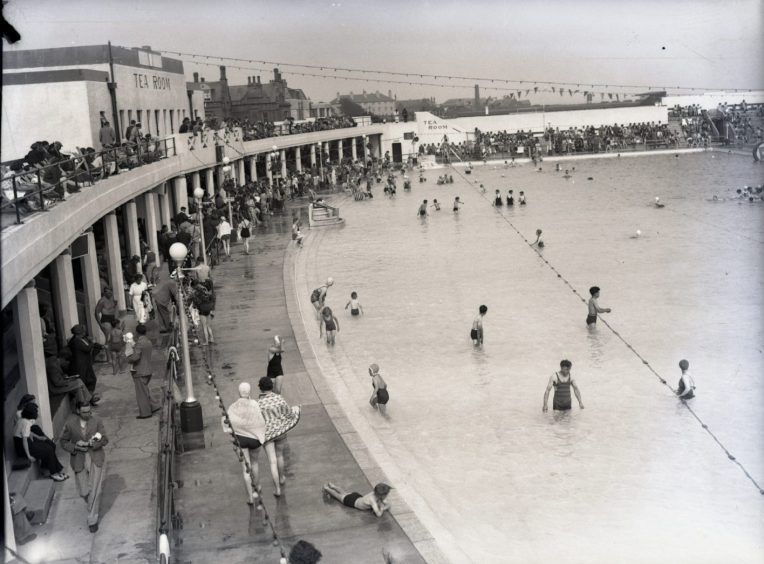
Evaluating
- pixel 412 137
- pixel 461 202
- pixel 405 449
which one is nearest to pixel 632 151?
pixel 412 137

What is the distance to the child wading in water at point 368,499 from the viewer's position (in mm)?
9656

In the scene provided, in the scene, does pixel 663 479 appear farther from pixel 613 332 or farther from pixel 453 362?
pixel 613 332

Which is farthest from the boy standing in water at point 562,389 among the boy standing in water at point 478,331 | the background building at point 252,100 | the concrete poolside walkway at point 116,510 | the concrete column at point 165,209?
the background building at point 252,100

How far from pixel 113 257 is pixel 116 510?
33.4 ft

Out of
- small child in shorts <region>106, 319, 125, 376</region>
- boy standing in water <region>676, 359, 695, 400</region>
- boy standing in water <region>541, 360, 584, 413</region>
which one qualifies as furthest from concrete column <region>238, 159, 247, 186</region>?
boy standing in water <region>676, 359, 695, 400</region>

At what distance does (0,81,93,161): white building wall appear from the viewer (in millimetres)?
24156

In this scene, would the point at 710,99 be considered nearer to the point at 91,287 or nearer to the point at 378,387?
the point at 91,287

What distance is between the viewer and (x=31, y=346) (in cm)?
1098

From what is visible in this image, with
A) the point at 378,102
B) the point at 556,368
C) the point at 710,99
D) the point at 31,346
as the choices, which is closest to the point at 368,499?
the point at 31,346

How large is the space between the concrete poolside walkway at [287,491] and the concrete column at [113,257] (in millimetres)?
2784

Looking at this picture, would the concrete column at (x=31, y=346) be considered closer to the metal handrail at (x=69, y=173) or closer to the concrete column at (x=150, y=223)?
the metal handrail at (x=69, y=173)

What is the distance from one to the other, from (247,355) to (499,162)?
182 ft

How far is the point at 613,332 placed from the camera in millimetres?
18172

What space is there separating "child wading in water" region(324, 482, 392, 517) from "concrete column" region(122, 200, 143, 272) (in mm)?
12643
